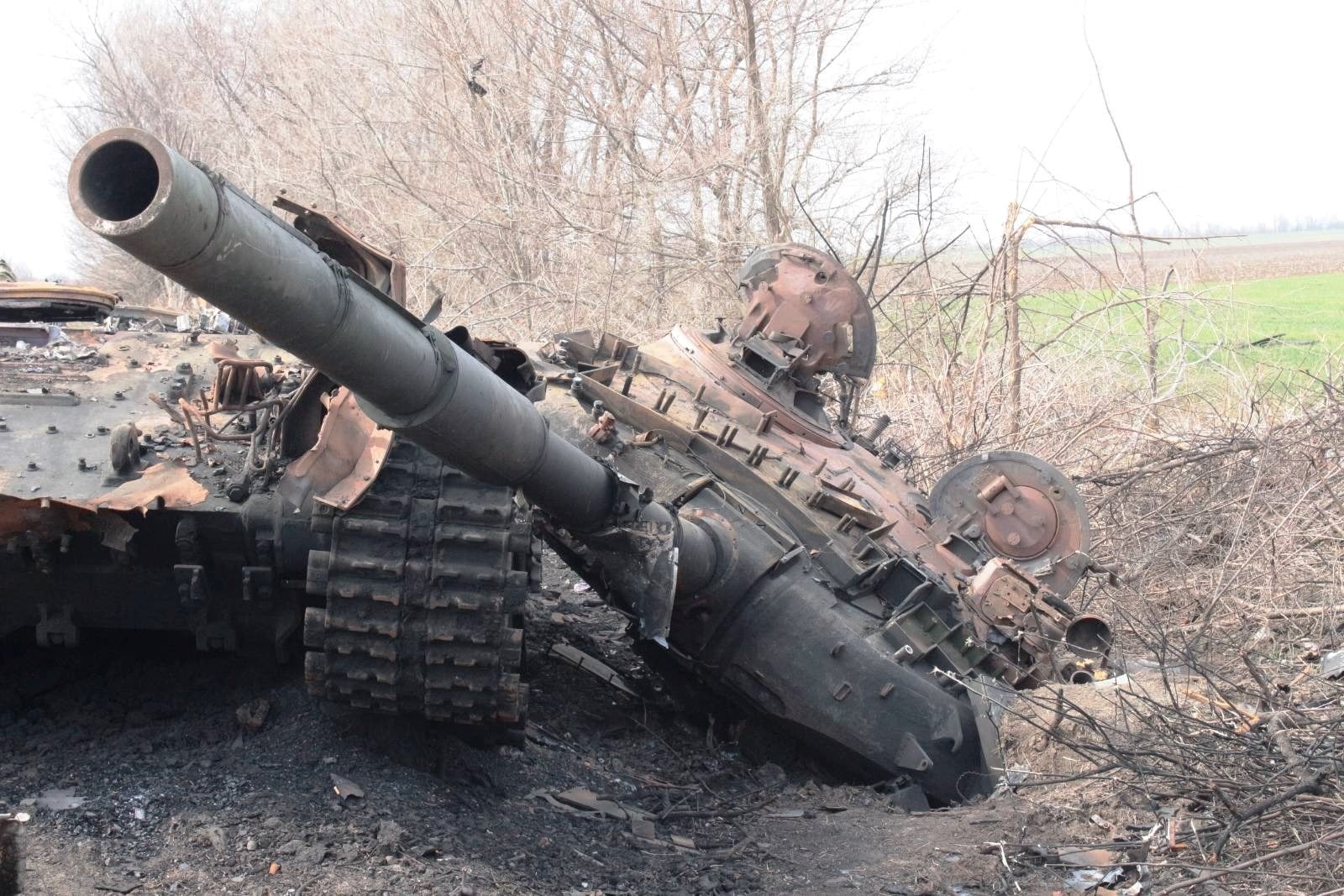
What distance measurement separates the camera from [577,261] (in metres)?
16.8

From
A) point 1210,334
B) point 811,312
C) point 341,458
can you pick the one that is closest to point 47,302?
point 341,458

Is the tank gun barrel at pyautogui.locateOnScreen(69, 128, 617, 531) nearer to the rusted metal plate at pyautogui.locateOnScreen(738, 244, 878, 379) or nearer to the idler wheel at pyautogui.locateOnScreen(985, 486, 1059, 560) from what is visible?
the rusted metal plate at pyautogui.locateOnScreen(738, 244, 878, 379)

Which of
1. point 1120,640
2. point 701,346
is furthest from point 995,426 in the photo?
point 701,346

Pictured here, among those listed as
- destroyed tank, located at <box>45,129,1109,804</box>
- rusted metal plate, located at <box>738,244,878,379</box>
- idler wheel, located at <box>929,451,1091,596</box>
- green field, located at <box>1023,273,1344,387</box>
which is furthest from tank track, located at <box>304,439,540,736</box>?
green field, located at <box>1023,273,1344,387</box>

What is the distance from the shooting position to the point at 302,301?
3168 mm

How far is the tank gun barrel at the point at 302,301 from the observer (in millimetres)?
2814

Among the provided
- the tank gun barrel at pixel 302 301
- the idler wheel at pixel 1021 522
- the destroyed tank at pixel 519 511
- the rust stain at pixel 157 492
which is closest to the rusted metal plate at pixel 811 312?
the destroyed tank at pixel 519 511

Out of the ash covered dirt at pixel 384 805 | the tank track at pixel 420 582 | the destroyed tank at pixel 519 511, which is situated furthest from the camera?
the tank track at pixel 420 582

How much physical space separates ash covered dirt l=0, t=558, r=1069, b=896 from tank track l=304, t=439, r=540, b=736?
534 mm

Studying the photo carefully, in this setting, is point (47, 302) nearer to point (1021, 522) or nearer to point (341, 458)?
point (341, 458)

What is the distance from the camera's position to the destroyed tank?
136 inches

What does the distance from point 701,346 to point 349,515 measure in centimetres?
365

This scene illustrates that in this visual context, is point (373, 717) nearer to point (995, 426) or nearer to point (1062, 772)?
point (1062, 772)

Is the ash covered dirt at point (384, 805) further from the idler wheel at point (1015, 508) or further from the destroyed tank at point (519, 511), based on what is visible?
the idler wheel at point (1015, 508)
